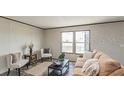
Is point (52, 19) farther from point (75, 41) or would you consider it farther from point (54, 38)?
point (75, 41)

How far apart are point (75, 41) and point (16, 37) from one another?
1.66m

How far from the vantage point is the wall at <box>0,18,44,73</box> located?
2.57 metres

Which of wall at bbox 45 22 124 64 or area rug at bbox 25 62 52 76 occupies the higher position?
wall at bbox 45 22 124 64

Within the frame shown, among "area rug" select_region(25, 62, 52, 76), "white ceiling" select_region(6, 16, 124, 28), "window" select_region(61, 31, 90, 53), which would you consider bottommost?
"area rug" select_region(25, 62, 52, 76)

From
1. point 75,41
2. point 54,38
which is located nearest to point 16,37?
point 54,38

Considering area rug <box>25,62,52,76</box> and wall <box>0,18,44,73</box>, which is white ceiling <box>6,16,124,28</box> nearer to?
wall <box>0,18,44,73</box>

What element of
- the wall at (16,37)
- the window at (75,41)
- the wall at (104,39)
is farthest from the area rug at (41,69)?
the window at (75,41)

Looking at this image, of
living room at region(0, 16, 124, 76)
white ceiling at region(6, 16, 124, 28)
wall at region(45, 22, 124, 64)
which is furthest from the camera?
wall at region(45, 22, 124, 64)

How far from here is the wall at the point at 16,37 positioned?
2.57 metres

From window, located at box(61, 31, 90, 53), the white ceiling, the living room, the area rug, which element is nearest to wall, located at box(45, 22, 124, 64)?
the living room

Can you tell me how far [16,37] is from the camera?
8.91 feet

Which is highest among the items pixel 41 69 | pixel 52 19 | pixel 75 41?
pixel 52 19
